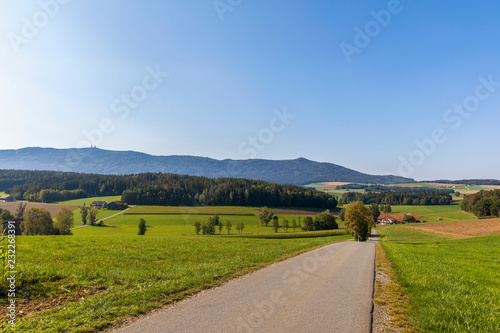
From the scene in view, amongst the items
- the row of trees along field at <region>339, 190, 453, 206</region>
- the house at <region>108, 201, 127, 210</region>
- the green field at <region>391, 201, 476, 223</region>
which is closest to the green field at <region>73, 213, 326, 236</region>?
the house at <region>108, 201, 127, 210</region>

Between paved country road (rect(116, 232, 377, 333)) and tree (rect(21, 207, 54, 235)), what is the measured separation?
189ft

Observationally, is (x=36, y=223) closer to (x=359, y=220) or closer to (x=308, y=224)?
(x=359, y=220)

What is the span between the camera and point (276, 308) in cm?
777

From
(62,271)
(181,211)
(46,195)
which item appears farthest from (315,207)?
(46,195)

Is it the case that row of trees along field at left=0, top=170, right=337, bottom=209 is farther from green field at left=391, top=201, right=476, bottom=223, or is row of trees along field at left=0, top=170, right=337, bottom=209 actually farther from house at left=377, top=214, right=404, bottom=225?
green field at left=391, top=201, right=476, bottom=223

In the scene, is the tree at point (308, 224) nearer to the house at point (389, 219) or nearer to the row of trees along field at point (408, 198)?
the house at point (389, 219)

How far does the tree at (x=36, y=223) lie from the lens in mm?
48875

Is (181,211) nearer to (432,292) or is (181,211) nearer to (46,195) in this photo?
(46,195)

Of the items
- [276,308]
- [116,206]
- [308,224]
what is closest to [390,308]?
[276,308]

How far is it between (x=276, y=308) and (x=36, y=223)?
60997 mm

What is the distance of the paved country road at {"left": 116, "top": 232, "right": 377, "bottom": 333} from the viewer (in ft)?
21.2

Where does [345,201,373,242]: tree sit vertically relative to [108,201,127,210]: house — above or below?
above

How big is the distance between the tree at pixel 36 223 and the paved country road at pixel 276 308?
57.7m

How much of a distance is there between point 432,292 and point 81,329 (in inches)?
457
